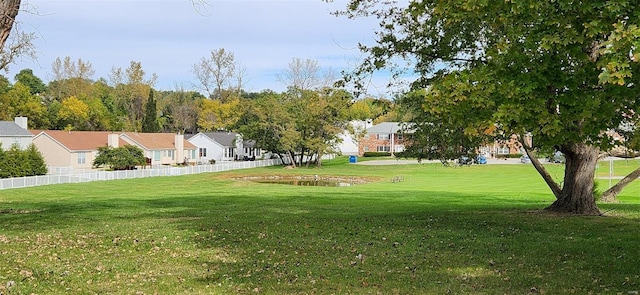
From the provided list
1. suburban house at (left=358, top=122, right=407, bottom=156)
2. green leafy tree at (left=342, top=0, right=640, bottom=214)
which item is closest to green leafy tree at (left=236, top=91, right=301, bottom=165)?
suburban house at (left=358, top=122, right=407, bottom=156)

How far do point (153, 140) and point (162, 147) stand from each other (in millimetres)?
1355

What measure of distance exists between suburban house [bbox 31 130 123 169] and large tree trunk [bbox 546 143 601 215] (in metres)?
54.1

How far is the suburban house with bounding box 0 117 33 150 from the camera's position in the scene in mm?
58000

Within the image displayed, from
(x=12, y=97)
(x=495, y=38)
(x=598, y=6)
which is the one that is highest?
(x=12, y=97)

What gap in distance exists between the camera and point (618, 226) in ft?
43.3

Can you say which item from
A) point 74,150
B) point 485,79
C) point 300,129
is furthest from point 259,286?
point 300,129

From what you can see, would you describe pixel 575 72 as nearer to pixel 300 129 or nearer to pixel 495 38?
pixel 495 38

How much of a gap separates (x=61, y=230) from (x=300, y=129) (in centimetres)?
5774

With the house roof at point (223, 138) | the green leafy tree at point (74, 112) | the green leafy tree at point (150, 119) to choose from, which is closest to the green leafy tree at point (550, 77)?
the house roof at point (223, 138)

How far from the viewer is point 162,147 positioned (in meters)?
71.2

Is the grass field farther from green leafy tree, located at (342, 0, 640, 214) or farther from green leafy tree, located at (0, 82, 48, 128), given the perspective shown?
green leafy tree, located at (0, 82, 48, 128)

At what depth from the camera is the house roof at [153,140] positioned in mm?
67688

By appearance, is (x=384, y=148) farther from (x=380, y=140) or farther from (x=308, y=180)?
(x=308, y=180)

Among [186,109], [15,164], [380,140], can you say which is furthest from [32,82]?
[15,164]
